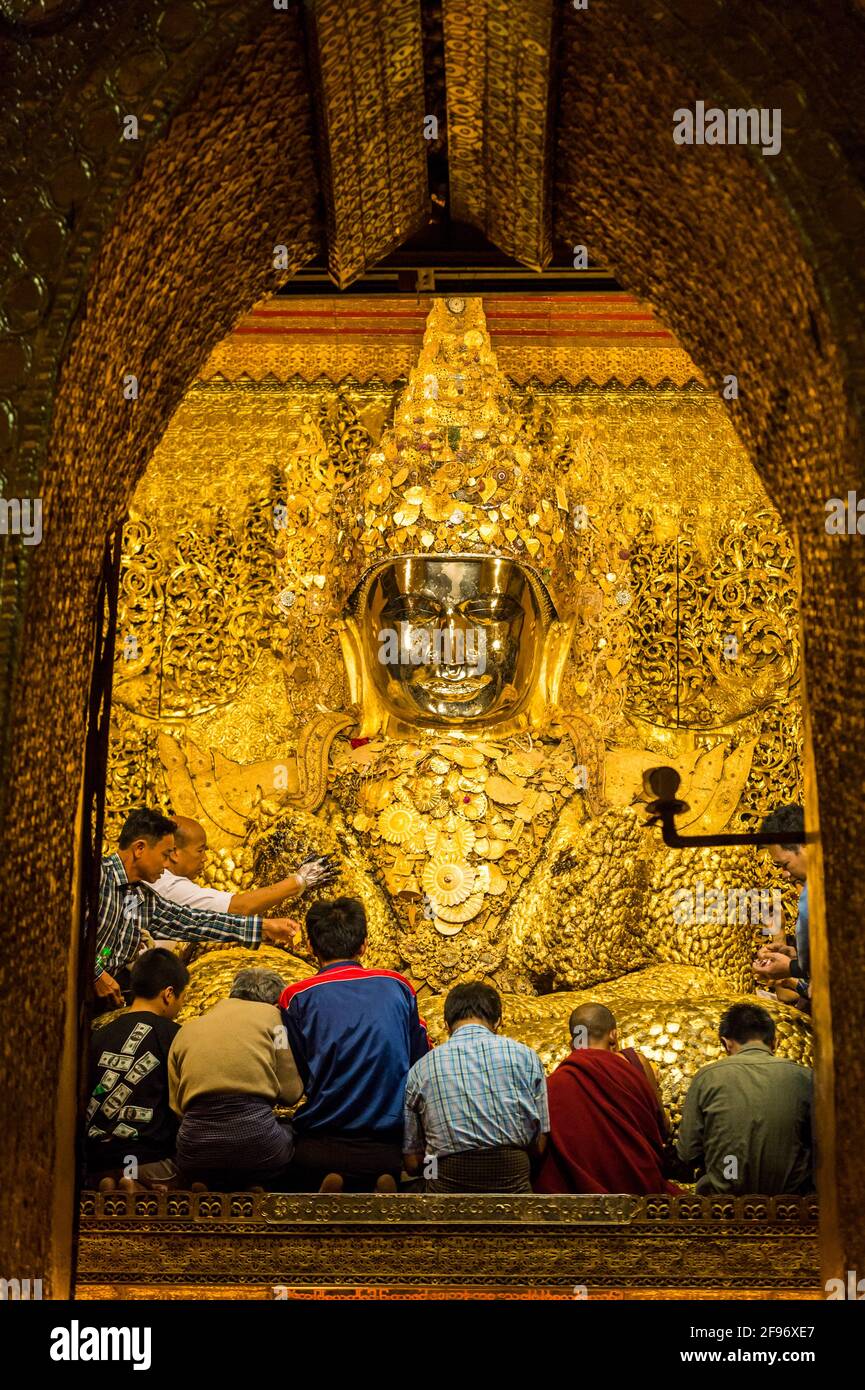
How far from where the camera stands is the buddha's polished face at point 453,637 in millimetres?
5504

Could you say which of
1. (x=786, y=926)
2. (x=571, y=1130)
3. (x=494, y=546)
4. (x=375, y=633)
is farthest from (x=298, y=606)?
(x=571, y=1130)

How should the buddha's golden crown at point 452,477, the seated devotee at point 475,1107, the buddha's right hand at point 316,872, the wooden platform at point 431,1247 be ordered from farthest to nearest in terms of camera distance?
the buddha's golden crown at point 452,477 → the buddha's right hand at point 316,872 → the wooden platform at point 431,1247 → the seated devotee at point 475,1107

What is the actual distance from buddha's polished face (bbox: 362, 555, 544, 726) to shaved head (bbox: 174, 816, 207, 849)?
2.65 feet

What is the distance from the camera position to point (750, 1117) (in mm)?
3758

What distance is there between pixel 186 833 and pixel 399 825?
95cm

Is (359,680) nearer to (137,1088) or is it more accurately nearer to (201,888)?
(201,888)

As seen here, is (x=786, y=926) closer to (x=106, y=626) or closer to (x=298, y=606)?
(x=298, y=606)

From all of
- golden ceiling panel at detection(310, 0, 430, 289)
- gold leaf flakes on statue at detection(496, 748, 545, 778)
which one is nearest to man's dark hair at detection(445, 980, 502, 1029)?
golden ceiling panel at detection(310, 0, 430, 289)

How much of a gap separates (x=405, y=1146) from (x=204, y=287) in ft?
7.78

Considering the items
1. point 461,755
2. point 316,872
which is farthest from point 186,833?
point 461,755

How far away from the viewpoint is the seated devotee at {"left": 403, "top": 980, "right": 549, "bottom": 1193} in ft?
11.9

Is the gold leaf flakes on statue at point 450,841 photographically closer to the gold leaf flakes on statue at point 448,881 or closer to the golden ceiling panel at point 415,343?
the gold leaf flakes on statue at point 448,881

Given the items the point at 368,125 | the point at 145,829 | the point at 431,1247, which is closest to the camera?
the point at 368,125

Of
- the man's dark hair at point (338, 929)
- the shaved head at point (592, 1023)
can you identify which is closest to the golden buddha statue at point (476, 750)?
the shaved head at point (592, 1023)
